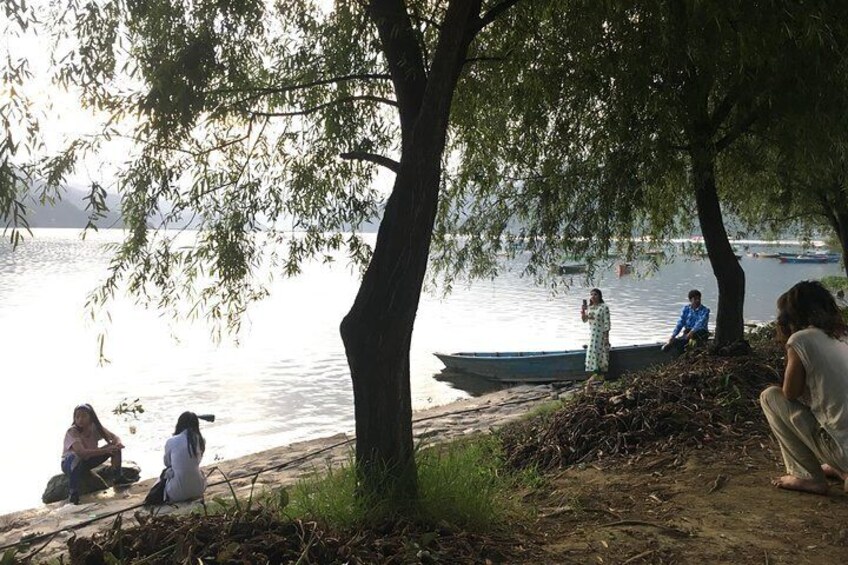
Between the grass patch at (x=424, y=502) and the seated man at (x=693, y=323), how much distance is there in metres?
8.22

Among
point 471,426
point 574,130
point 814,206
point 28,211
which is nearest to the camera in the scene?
point 28,211

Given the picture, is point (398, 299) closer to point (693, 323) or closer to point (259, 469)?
point (259, 469)

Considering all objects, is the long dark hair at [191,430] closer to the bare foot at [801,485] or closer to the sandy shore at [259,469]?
the sandy shore at [259,469]

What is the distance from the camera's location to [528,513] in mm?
4938

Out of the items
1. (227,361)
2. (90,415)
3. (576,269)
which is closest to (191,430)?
(90,415)

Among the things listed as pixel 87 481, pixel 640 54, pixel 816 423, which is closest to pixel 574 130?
pixel 640 54

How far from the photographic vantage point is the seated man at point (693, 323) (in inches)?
494

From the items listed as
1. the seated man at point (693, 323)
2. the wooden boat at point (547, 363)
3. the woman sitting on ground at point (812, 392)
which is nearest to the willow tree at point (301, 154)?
the woman sitting on ground at point (812, 392)

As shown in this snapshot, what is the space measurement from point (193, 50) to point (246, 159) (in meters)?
1.17

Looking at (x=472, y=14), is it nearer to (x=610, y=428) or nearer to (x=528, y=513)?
(x=528, y=513)

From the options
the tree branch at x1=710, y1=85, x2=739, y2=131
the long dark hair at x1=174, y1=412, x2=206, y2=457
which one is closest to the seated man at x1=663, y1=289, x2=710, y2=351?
the tree branch at x1=710, y1=85, x2=739, y2=131

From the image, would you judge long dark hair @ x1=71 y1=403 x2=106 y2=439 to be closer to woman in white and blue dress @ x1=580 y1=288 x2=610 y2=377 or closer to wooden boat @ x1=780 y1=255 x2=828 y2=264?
woman in white and blue dress @ x1=580 y1=288 x2=610 y2=377

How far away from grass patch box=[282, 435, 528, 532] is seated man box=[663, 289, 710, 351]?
8224 mm

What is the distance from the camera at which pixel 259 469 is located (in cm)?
1097
